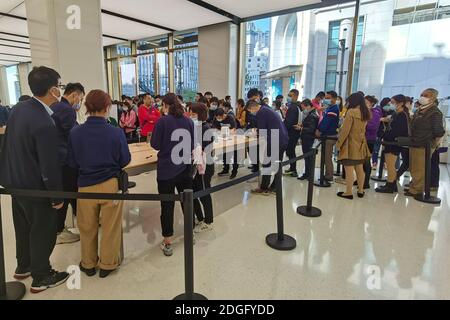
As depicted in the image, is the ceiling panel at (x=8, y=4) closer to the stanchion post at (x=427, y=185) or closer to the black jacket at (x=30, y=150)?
the black jacket at (x=30, y=150)

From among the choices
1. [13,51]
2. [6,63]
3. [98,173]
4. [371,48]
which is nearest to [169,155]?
[98,173]

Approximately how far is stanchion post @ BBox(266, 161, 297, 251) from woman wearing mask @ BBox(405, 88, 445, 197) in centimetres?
256

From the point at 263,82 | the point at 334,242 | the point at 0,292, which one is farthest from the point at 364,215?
the point at 263,82

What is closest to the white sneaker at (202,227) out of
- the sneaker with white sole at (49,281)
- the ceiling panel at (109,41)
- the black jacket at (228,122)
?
the sneaker with white sole at (49,281)

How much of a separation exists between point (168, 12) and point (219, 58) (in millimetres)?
1910

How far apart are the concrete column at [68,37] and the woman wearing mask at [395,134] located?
473 centimetres

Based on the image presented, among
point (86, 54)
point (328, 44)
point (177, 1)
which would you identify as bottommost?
point (86, 54)

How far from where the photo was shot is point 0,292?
1.87 metres

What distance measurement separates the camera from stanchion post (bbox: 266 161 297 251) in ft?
8.39

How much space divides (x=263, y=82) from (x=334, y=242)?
6585 mm

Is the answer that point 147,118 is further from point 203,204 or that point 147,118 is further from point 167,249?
point 167,249

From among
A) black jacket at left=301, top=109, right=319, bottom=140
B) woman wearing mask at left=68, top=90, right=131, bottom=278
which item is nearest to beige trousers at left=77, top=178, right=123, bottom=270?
woman wearing mask at left=68, top=90, right=131, bottom=278

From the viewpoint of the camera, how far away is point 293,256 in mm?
2492

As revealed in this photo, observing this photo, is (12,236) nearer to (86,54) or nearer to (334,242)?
(86,54)
